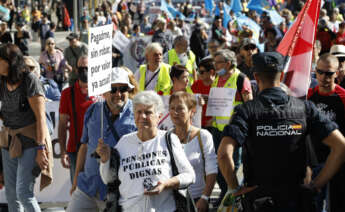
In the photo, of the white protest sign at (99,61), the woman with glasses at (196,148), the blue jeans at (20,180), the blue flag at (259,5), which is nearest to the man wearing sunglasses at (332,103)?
the woman with glasses at (196,148)

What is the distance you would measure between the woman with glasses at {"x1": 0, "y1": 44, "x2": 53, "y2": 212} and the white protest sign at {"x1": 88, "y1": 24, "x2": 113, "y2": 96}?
91 cm

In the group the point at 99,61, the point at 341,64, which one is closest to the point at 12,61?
the point at 99,61

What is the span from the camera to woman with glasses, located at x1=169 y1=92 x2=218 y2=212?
15.8ft

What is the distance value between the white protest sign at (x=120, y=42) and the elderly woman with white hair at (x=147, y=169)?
9974 millimetres

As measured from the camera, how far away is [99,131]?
4906mm

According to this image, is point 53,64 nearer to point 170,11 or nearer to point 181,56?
point 181,56

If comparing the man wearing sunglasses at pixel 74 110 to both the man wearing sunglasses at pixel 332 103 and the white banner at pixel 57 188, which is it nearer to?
the white banner at pixel 57 188

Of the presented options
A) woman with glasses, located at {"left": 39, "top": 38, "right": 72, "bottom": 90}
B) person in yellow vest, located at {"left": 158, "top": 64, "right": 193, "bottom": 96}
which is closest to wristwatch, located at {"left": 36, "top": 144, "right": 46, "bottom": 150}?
person in yellow vest, located at {"left": 158, "top": 64, "right": 193, "bottom": 96}

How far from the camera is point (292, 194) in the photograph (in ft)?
12.8

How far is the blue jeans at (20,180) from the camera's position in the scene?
18.1 ft

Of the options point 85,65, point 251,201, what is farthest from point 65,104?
point 251,201

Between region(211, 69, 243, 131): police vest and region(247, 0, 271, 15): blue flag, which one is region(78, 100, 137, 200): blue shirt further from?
region(247, 0, 271, 15): blue flag

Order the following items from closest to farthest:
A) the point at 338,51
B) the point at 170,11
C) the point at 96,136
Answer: the point at 96,136
the point at 338,51
the point at 170,11

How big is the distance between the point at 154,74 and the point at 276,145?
420 centimetres
